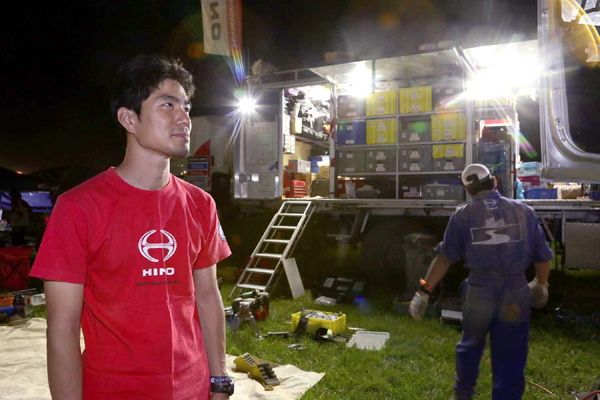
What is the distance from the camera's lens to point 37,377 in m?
4.42

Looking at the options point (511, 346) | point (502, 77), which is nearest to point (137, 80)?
point (511, 346)

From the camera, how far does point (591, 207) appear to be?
610cm

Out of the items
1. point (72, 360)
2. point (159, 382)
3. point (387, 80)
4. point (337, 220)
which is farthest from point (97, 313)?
point (387, 80)

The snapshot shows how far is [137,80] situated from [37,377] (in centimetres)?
416

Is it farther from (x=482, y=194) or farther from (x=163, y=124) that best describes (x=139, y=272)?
(x=482, y=194)

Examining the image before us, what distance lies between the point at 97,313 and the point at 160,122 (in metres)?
0.78

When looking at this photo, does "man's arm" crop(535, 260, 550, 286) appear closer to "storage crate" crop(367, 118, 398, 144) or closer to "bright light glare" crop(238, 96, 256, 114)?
"storage crate" crop(367, 118, 398, 144)

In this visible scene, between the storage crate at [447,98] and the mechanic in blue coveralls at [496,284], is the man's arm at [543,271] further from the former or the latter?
the storage crate at [447,98]

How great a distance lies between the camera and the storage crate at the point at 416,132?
8.30 meters

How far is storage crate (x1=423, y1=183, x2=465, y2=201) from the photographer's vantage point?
735cm

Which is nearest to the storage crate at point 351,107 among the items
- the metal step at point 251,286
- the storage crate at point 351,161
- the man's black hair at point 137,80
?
the storage crate at point 351,161

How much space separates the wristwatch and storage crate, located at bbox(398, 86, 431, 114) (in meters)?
7.49

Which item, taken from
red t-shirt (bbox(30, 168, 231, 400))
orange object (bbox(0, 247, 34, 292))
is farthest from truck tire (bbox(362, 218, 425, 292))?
orange object (bbox(0, 247, 34, 292))

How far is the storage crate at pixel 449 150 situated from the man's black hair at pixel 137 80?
711 cm
